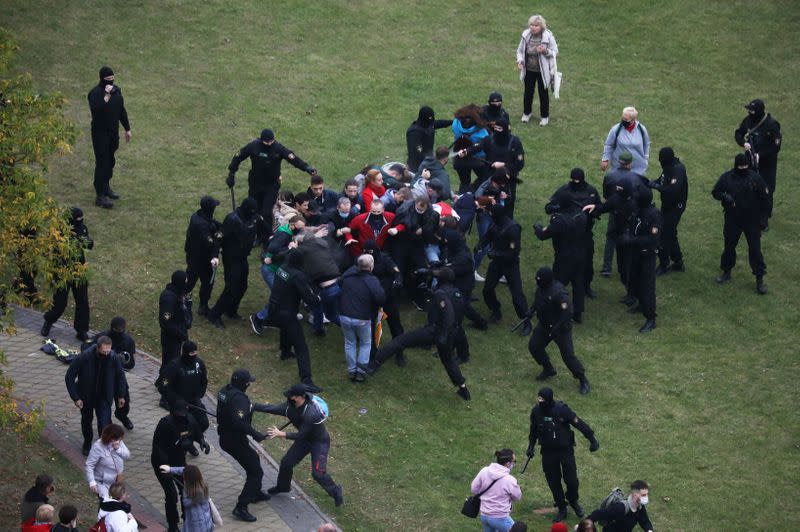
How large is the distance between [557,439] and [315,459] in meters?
3.04

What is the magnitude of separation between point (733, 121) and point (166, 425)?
16.3 meters

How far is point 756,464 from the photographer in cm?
1781

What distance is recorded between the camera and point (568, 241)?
2067 cm

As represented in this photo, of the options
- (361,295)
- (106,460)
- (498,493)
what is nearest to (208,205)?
(361,295)

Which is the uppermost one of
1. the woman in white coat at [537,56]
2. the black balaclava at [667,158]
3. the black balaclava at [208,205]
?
the woman in white coat at [537,56]

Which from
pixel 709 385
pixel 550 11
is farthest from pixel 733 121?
pixel 709 385

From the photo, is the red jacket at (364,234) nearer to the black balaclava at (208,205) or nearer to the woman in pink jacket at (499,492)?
the black balaclava at (208,205)

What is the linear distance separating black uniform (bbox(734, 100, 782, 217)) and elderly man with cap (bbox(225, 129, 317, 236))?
25.6 feet

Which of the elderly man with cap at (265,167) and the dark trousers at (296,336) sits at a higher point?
the elderly man with cap at (265,167)

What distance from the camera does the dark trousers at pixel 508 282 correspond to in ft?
68.0

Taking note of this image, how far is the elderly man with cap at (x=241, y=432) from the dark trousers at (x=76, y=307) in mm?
3985

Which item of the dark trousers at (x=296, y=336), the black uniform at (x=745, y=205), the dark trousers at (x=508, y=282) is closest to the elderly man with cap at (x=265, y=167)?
the dark trousers at (x=296, y=336)

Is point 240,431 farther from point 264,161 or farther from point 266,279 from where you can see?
point 264,161

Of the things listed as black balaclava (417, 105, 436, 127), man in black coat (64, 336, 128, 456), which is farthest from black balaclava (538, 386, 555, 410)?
black balaclava (417, 105, 436, 127)
